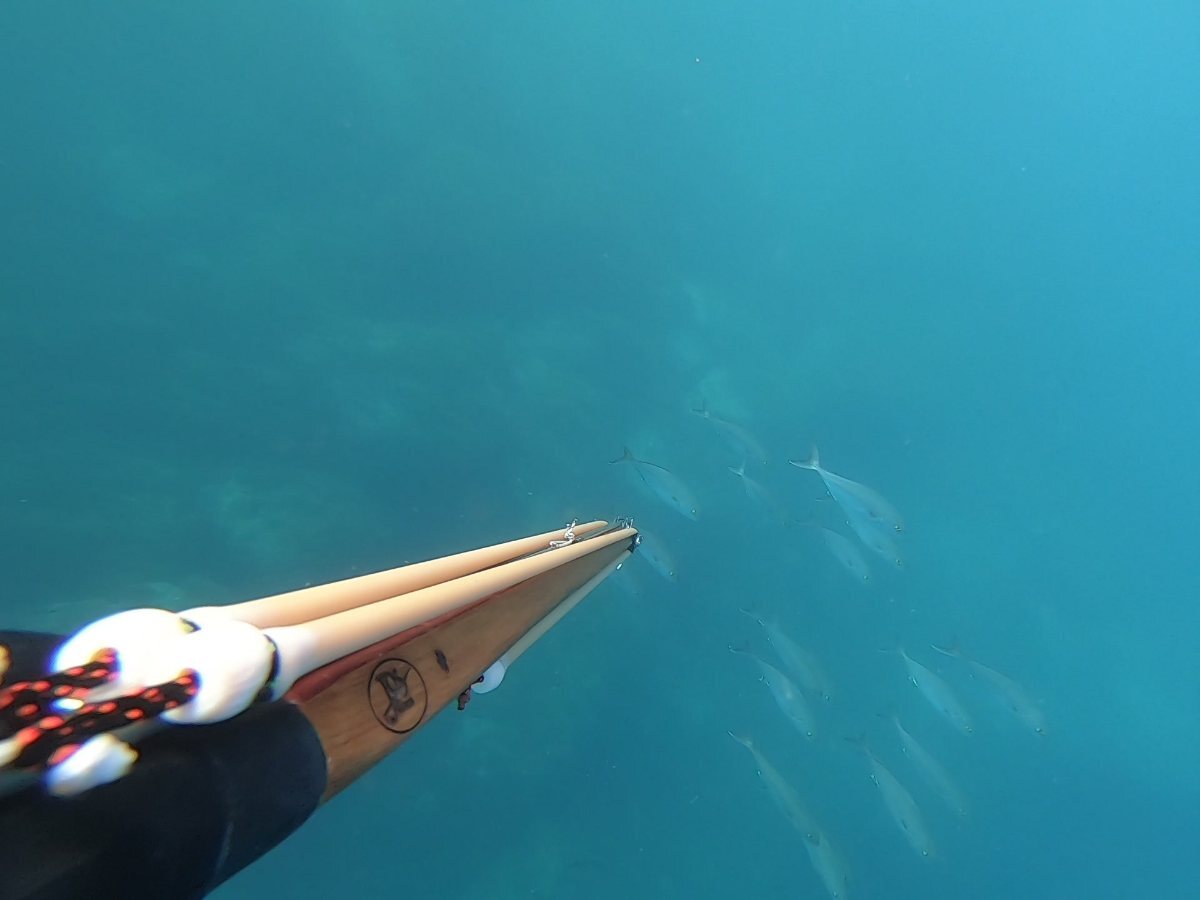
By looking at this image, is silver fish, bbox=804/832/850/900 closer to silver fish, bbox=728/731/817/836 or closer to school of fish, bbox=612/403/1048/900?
school of fish, bbox=612/403/1048/900

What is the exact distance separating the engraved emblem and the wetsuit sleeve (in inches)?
10.6

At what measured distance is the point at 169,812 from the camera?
1.05 metres

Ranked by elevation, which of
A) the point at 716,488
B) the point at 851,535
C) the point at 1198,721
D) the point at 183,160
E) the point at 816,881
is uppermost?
the point at 183,160

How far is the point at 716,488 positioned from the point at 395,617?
12.0 metres

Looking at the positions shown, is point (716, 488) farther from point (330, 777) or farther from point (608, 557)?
point (330, 777)

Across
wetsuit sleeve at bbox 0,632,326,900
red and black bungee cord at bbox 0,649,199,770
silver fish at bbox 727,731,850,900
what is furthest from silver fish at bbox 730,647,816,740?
red and black bungee cord at bbox 0,649,199,770

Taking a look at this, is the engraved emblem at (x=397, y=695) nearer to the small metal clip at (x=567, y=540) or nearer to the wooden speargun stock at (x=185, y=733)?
the wooden speargun stock at (x=185, y=733)

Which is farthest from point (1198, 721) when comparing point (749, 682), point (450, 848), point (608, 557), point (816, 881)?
point (608, 557)

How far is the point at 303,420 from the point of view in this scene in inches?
390

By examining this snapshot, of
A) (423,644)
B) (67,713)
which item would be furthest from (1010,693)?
(67,713)

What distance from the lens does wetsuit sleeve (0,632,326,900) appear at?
88 centimetres

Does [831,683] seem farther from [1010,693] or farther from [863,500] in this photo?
[863,500]

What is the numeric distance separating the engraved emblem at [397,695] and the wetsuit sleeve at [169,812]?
269 mm

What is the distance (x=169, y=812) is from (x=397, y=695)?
800mm
